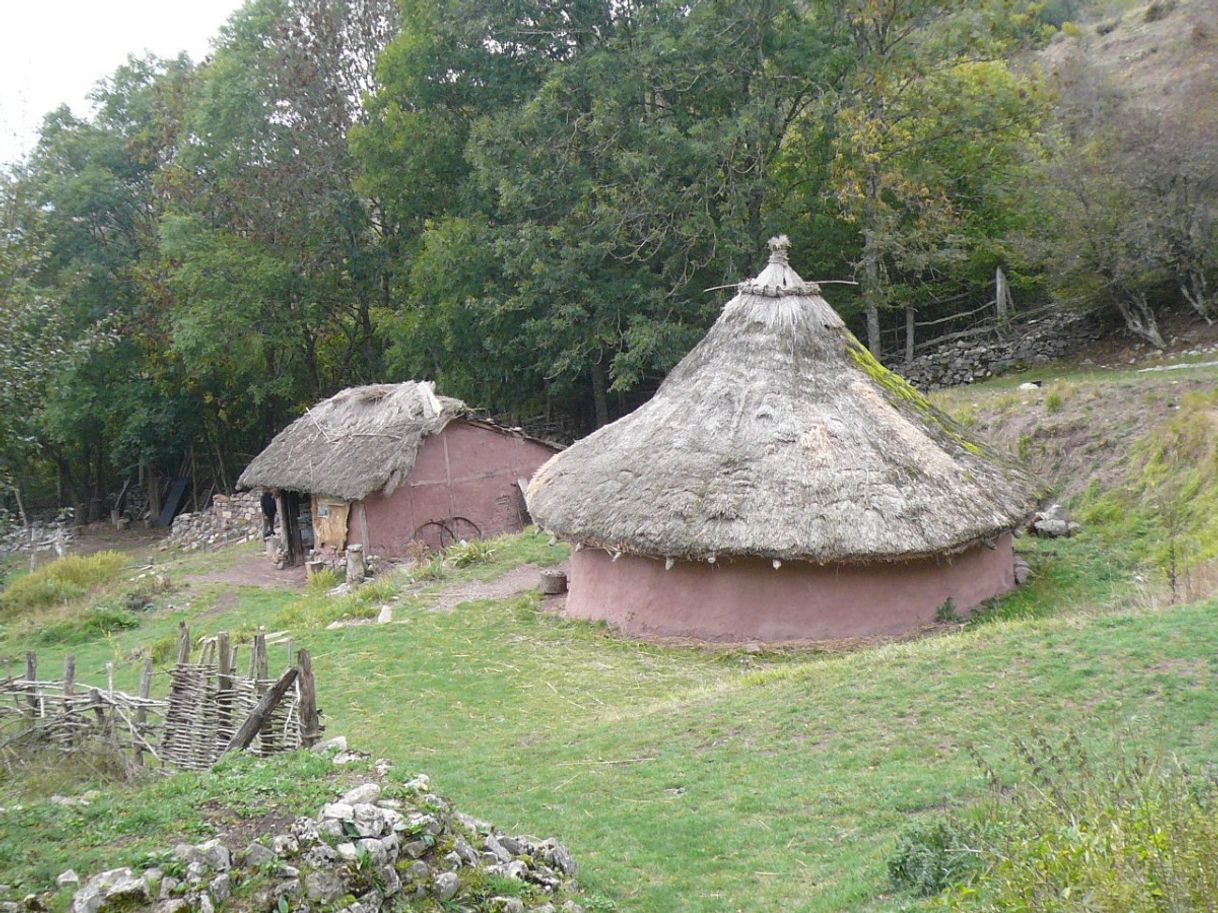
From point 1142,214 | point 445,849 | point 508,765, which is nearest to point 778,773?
point 508,765

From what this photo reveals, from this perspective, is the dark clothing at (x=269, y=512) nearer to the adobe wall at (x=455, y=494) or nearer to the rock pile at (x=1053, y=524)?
the adobe wall at (x=455, y=494)

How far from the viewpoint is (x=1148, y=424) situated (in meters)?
15.3

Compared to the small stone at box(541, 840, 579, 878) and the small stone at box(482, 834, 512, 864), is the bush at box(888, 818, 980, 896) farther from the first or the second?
the small stone at box(482, 834, 512, 864)

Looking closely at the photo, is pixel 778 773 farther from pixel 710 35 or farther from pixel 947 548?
pixel 710 35

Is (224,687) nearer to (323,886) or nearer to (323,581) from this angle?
(323,886)

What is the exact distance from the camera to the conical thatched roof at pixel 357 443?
20078mm

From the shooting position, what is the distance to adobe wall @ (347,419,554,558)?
20391 millimetres

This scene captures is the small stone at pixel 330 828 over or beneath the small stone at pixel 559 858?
over

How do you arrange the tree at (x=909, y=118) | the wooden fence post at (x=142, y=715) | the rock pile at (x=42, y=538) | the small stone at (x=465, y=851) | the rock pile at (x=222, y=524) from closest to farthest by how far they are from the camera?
the small stone at (x=465, y=851)
the wooden fence post at (x=142, y=715)
the tree at (x=909, y=118)
the rock pile at (x=222, y=524)
the rock pile at (x=42, y=538)

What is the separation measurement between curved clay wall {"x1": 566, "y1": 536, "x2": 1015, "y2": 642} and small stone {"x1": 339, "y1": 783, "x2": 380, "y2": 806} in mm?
7243

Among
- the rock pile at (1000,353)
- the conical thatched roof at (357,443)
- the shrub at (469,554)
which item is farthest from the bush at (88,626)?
the rock pile at (1000,353)

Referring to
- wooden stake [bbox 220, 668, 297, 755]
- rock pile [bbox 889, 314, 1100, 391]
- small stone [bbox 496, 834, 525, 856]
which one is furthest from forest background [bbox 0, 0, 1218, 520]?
small stone [bbox 496, 834, 525, 856]

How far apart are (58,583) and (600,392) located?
1203 centimetres

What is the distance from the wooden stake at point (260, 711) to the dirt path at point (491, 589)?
7.48 m
